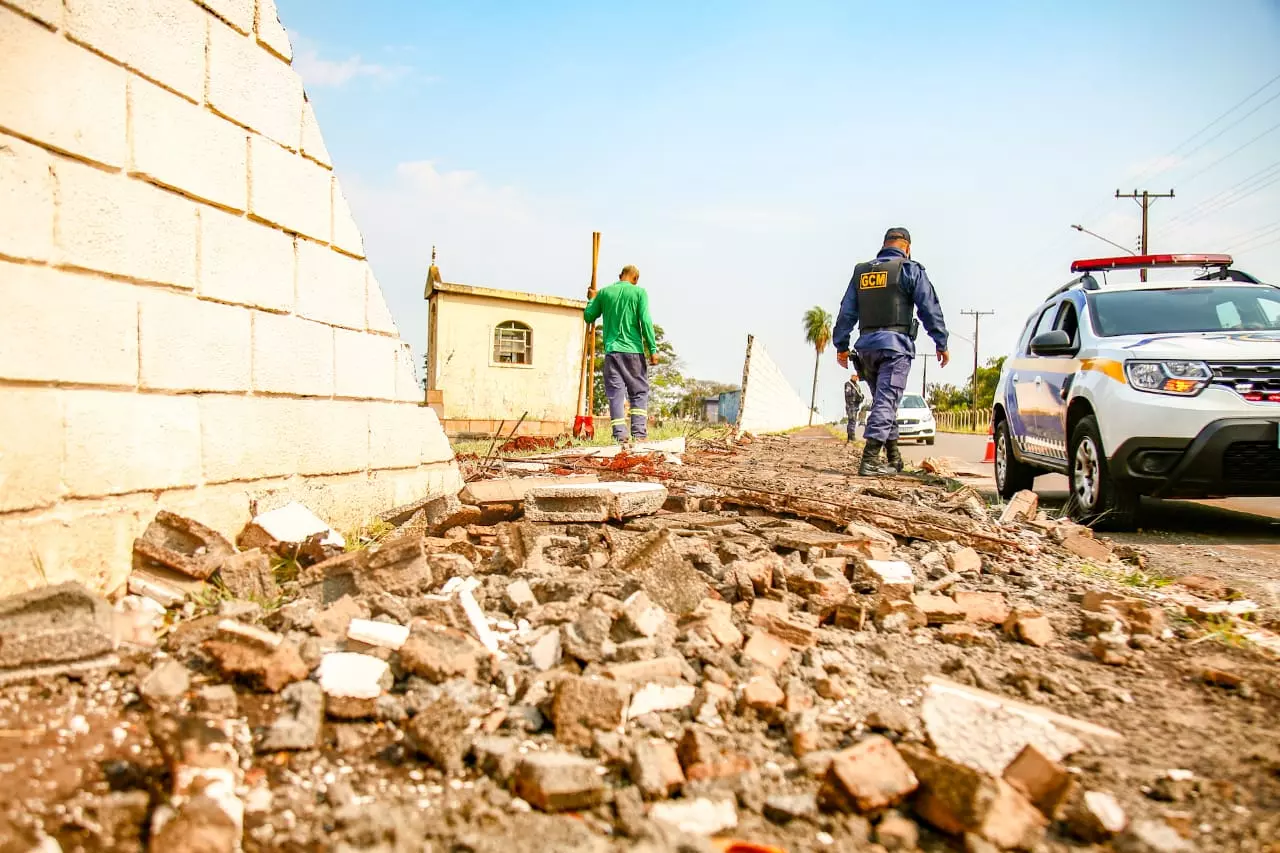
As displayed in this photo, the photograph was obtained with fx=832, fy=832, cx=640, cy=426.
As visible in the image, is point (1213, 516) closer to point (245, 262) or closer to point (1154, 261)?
point (1154, 261)

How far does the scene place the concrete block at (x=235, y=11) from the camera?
3.31 meters

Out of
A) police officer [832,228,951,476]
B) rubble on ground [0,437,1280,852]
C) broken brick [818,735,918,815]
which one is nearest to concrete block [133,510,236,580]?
rubble on ground [0,437,1280,852]

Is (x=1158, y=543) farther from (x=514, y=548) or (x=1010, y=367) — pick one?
(x=514, y=548)

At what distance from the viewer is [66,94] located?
2.70 m

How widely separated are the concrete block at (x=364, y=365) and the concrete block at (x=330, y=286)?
74mm

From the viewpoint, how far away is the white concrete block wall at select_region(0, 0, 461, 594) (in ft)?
8.50

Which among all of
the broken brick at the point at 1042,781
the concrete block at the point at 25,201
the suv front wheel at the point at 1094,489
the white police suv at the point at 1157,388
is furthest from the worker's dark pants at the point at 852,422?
the concrete block at the point at 25,201

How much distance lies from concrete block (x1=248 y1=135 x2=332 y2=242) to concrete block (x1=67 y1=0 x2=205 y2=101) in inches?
13.9

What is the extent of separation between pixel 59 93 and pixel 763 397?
22461mm

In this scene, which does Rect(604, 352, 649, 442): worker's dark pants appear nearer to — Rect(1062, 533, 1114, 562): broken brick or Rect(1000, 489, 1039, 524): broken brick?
Rect(1000, 489, 1039, 524): broken brick

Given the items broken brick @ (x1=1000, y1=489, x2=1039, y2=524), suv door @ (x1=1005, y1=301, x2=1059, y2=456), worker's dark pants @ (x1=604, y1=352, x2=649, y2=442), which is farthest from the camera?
worker's dark pants @ (x1=604, y1=352, x2=649, y2=442)

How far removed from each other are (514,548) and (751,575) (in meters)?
1.03

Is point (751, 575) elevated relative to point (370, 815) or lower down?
elevated

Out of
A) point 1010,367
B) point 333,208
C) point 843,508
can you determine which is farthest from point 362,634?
point 1010,367
